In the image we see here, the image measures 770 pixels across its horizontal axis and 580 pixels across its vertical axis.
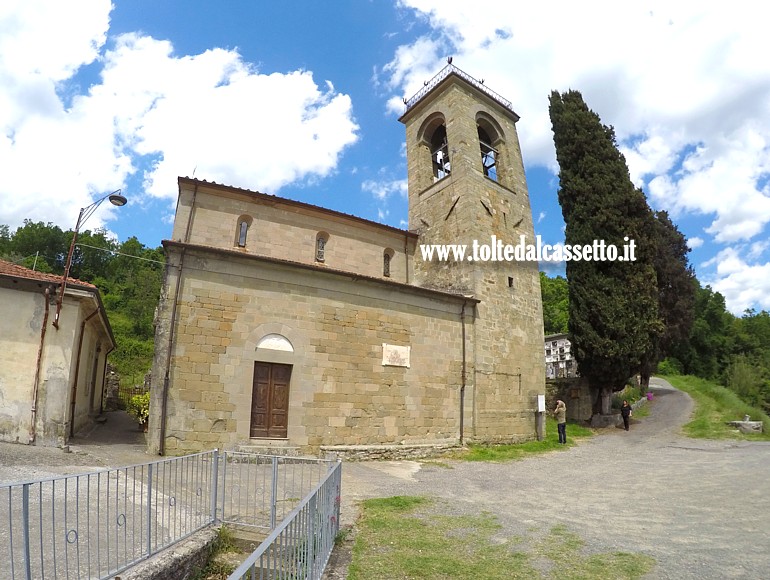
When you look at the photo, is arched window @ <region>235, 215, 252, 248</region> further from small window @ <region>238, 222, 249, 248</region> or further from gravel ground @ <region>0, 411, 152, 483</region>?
gravel ground @ <region>0, 411, 152, 483</region>

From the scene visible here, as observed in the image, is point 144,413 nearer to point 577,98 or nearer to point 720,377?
point 577,98

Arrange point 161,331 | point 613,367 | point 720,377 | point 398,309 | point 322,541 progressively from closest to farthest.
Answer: point 322,541 → point 161,331 → point 398,309 → point 613,367 → point 720,377

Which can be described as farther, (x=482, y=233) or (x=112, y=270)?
(x=112, y=270)

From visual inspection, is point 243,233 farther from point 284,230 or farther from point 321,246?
point 321,246

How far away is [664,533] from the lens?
627 cm

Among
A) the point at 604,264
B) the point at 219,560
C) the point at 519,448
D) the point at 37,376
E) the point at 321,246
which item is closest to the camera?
the point at 219,560

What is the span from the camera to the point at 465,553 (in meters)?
5.43

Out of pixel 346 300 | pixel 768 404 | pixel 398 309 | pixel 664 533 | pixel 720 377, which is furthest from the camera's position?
pixel 720 377

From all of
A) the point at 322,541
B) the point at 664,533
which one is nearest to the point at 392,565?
the point at 322,541

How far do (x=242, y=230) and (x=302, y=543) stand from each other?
14.6 meters

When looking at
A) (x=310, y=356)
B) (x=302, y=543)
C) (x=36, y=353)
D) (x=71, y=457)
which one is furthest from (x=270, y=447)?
(x=302, y=543)

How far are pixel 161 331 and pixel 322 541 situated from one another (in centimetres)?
854

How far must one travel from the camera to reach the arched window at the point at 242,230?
1664 cm

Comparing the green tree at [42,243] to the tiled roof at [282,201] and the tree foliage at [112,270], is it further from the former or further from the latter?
the tiled roof at [282,201]
